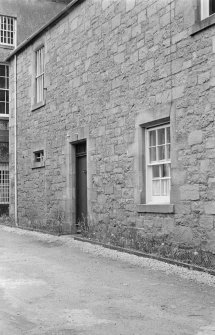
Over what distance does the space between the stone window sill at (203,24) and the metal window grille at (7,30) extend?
14181 millimetres

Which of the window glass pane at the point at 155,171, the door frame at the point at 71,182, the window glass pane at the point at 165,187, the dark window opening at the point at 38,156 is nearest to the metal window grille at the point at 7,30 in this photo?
the dark window opening at the point at 38,156

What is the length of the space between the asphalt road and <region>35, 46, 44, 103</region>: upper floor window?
25.1 feet

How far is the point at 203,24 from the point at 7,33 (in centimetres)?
1472

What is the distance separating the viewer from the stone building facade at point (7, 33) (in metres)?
20.2

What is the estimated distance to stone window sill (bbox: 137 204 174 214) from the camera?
8789 millimetres

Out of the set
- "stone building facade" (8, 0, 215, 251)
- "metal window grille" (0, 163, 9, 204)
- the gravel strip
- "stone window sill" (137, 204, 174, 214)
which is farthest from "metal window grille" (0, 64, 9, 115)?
"stone window sill" (137, 204, 174, 214)

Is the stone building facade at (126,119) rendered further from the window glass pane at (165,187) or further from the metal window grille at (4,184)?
the metal window grille at (4,184)

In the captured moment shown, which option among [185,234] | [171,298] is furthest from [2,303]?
[185,234]

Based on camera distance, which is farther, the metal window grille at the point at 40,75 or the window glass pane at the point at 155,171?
the metal window grille at the point at 40,75

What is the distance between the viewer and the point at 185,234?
27.6 ft

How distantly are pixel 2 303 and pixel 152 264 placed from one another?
3.09m

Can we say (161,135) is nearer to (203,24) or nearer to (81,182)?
(203,24)

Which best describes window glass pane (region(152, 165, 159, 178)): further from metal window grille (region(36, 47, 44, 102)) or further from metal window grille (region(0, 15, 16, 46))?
metal window grille (region(0, 15, 16, 46))

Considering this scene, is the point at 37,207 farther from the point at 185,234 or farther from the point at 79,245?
the point at 185,234
